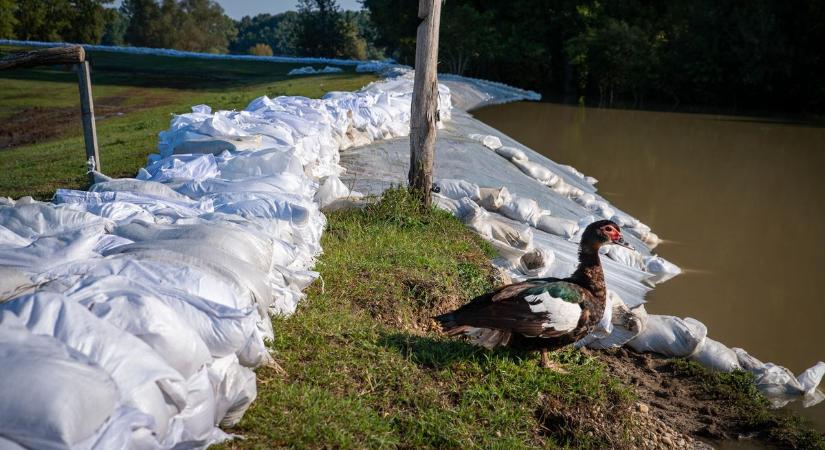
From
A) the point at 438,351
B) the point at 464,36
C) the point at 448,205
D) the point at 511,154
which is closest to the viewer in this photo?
the point at 438,351

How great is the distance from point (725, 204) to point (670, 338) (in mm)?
6121

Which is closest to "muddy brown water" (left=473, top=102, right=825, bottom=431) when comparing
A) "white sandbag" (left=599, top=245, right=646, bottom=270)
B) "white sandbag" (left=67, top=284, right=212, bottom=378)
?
"white sandbag" (left=599, top=245, right=646, bottom=270)

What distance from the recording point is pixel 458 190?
675 centimetres

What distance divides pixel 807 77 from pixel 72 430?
2427 centimetres

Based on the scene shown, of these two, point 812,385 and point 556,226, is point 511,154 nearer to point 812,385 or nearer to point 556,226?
point 556,226

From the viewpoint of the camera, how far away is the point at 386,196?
580cm

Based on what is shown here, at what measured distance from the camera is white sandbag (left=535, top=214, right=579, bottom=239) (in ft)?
22.4

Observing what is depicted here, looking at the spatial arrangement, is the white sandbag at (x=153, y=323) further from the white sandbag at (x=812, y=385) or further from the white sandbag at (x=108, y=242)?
the white sandbag at (x=812, y=385)

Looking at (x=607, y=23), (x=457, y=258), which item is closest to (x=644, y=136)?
(x=607, y=23)

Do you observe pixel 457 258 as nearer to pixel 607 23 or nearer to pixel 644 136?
pixel 644 136

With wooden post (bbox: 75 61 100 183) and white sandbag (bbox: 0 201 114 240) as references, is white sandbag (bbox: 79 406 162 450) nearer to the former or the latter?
white sandbag (bbox: 0 201 114 240)

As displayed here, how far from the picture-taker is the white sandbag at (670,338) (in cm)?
481

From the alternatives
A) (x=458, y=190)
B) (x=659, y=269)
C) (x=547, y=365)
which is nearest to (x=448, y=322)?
(x=547, y=365)

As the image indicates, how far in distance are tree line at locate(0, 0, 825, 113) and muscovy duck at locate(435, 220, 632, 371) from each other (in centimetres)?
2088
